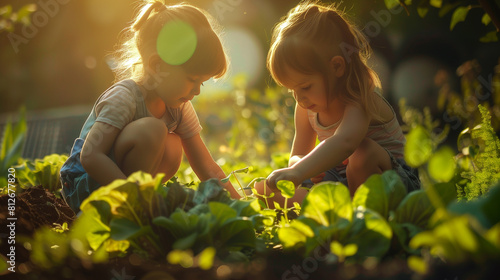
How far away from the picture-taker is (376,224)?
2.86ft

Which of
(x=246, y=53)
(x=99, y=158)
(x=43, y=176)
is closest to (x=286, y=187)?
(x=99, y=158)

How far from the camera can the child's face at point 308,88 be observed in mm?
1680

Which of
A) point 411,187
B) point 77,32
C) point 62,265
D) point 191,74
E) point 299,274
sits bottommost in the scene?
point 411,187

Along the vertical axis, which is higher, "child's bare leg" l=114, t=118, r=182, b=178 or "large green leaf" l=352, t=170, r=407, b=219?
"child's bare leg" l=114, t=118, r=182, b=178

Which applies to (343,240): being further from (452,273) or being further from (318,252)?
(452,273)

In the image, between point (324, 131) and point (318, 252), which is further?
point (324, 131)

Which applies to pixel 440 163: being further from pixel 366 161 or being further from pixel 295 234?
pixel 366 161

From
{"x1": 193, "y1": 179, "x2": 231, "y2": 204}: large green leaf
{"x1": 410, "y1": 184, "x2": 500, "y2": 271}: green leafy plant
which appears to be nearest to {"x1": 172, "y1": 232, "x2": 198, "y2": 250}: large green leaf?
{"x1": 193, "y1": 179, "x2": 231, "y2": 204}: large green leaf

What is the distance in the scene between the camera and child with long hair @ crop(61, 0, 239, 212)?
153 cm

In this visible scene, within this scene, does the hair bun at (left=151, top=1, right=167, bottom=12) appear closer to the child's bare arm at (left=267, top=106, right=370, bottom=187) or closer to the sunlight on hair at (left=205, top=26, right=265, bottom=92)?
the child's bare arm at (left=267, top=106, right=370, bottom=187)

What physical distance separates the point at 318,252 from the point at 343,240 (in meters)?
0.07

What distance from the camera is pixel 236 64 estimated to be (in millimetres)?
6164

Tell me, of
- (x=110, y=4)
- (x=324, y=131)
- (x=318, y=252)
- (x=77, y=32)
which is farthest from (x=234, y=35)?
(x=318, y=252)

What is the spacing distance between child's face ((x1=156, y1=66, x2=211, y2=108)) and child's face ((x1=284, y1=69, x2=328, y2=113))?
37 centimetres
